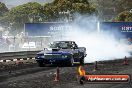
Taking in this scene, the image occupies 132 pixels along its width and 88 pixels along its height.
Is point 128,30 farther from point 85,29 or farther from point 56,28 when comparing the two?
point 56,28

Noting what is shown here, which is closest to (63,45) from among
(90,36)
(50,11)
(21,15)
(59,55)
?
(59,55)

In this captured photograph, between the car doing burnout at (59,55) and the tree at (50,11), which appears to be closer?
the car doing burnout at (59,55)

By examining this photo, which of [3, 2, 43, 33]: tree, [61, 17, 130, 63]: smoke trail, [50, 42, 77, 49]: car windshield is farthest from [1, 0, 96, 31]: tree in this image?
[50, 42, 77, 49]: car windshield

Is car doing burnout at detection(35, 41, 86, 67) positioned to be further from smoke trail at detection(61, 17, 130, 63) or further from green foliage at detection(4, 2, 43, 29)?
green foliage at detection(4, 2, 43, 29)

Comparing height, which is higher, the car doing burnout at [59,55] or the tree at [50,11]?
the tree at [50,11]

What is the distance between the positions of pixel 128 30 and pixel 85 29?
19.2 ft

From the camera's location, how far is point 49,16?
84.9 meters

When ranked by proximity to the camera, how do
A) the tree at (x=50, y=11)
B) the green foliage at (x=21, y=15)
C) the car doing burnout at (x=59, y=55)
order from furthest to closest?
the green foliage at (x=21, y=15)
the tree at (x=50, y=11)
the car doing burnout at (x=59, y=55)

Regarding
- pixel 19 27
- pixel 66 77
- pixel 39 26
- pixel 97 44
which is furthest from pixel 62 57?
pixel 19 27

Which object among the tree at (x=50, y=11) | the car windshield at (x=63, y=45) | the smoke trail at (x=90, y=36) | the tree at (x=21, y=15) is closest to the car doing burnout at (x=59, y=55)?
the car windshield at (x=63, y=45)

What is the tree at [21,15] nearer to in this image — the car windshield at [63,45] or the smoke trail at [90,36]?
the smoke trail at [90,36]

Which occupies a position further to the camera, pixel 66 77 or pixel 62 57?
pixel 62 57

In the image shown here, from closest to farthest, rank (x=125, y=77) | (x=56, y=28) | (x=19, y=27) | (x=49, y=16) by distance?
(x=125, y=77) < (x=56, y=28) < (x=49, y=16) < (x=19, y=27)

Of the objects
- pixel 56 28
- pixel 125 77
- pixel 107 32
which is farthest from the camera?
pixel 56 28
